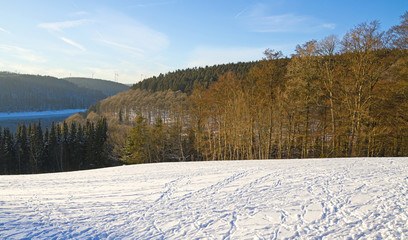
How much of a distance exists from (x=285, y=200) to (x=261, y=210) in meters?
1.21

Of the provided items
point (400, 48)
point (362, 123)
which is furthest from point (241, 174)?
point (400, 48)

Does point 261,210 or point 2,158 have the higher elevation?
point 261,210

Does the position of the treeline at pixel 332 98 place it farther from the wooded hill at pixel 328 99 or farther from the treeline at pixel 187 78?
the treeline at pixel 187 78

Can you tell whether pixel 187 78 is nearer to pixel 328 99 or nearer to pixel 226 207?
pixel 328 99

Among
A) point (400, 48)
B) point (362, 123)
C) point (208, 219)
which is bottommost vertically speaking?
point (208, 219)

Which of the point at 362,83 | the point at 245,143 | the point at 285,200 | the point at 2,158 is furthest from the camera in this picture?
the point at 2,158

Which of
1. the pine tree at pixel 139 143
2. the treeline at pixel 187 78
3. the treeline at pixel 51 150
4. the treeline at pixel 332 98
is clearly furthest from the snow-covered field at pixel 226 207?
the treeline at pixel 187 78

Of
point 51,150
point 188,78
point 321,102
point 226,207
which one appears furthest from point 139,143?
point 188,78

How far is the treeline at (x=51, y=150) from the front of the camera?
44875 millimetres

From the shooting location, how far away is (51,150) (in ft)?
156

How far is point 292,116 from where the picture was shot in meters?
19.4

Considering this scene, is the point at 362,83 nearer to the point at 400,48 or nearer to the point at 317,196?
the point at 400,48

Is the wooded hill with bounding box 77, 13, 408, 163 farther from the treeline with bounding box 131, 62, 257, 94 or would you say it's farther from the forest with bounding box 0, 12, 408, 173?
the treeline with bounding box 131, 62, 257, 94

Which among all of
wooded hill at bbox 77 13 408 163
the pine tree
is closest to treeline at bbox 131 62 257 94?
the pine tree
